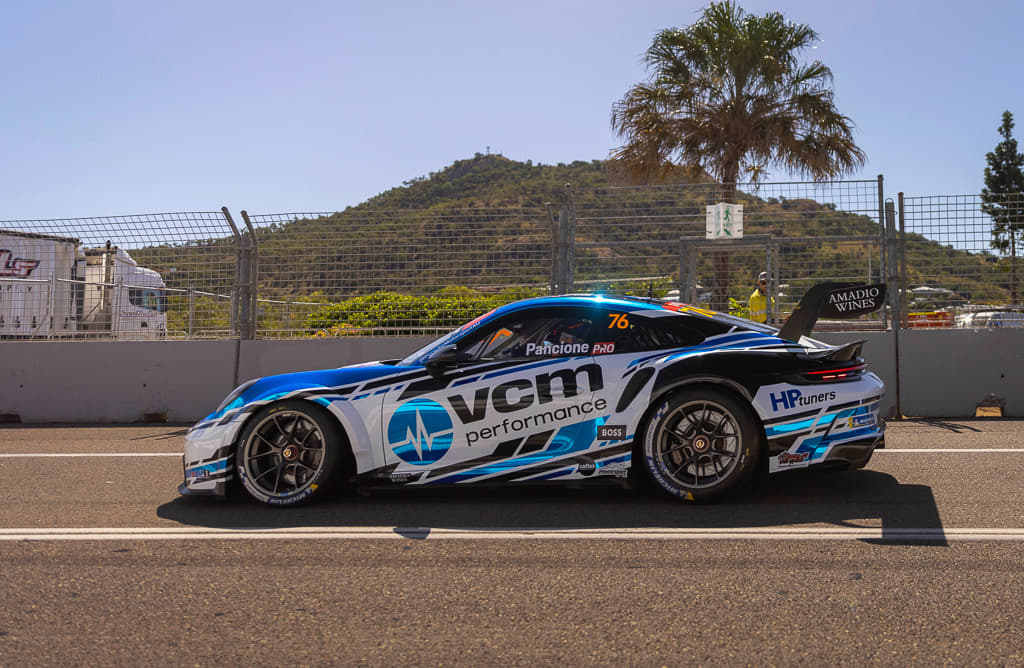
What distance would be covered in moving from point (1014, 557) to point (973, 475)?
1964 millimetres

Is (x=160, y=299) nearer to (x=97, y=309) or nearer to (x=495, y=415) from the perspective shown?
(x=97, y=309)

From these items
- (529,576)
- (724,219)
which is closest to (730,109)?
(724,219)

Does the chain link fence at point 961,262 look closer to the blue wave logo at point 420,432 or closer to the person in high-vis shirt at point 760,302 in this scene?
the person in high-vis shirt at point 760,302

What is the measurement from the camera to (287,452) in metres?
5.14

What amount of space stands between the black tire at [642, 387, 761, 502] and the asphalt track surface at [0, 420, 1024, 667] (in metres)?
0.14

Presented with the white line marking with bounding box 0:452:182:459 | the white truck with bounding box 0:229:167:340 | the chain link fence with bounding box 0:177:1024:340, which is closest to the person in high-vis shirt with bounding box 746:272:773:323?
the chain link fence with bounding box 0:177:1024:340

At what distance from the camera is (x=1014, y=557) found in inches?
147


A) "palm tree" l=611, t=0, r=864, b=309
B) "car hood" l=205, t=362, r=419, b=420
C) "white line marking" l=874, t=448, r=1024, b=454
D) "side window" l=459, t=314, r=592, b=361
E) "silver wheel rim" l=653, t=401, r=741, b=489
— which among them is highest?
"palm tree" l=611, t=0, r=864, b=309

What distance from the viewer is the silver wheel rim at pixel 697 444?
15.8ft

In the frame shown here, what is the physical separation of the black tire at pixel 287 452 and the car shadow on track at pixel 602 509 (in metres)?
0.12

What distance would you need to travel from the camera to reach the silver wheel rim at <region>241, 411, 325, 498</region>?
16.8ft

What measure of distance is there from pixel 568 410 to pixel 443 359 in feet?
2.60

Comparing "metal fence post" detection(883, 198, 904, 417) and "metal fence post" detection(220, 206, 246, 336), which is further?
"metal fence post" detection(220, 206, 246, 336)

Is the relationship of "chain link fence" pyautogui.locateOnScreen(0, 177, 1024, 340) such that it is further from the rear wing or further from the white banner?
the rear wing
